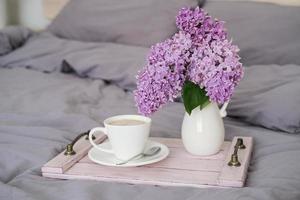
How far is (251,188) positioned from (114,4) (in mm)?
1371

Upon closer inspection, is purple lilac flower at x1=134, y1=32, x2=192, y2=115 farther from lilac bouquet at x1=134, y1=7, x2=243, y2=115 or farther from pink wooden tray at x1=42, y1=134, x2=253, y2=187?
pink wooden tray at x1=42, y1=134, x2=253, y2=187

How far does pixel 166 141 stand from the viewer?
3.27ft

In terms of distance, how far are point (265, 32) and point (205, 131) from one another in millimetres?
856

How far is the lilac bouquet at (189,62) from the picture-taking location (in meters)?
0.81

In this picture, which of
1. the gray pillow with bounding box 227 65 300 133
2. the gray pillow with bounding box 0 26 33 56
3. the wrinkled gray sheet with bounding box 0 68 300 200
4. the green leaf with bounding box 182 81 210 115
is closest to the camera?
the wrinkled gray sheet with bounding box 0 68 300 200

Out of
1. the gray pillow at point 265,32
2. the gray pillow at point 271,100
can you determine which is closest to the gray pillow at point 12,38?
the gray pillow at point 265,32

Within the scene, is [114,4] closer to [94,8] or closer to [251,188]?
[94,8]

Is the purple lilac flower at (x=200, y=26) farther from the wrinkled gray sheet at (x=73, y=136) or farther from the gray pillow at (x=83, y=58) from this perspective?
the gray pillow at (x=83, y=58)

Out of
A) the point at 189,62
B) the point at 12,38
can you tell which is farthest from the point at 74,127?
the point at 12,38

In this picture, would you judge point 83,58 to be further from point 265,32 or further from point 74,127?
point 265,32

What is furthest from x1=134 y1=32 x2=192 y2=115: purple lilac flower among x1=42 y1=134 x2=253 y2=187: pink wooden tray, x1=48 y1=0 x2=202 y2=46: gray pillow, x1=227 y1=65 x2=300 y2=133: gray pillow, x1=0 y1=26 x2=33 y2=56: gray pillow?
x1=0 y1=26 x2=33 y2=56: gray pillow

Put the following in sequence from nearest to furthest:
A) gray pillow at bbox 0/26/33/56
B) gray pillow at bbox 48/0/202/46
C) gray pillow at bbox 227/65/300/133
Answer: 1. gray pillow at bbox 227/65/300/133
2. gray pillow at bbox 48/0/202/46
3. gray pillow at bbox 0/26/33/56

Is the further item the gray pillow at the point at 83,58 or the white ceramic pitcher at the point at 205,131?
the gray pillow at the point at 83,58

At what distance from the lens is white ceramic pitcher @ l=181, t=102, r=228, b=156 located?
0.89 meters
